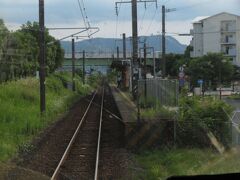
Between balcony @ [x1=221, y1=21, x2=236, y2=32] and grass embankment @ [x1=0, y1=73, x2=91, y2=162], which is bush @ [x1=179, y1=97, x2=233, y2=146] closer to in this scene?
grass embankment @ [x1=0, y1=73, x2=91, y2=162]

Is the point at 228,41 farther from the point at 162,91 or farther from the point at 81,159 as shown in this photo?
the point at 81,159

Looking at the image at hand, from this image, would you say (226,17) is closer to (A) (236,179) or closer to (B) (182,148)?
(B) (182,148)

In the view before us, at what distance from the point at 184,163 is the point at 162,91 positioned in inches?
632

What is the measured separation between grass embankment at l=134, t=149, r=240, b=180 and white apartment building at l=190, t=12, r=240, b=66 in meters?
90.1

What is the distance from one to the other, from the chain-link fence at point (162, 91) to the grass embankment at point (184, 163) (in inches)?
224

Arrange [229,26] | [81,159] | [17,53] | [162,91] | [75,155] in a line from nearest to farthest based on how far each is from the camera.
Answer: [81,159]
[75,155]
[162,91]
[17,53]
[229,26]

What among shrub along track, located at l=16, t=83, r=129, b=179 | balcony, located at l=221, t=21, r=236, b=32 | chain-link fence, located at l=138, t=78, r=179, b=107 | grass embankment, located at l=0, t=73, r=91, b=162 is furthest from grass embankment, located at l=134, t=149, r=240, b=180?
balcony, located at l=221, t=21, r=236, b=32

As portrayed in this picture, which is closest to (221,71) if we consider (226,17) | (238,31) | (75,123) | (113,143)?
(238,31)

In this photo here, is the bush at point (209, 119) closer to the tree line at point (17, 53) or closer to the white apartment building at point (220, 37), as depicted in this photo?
the tree line at point (17, 53)

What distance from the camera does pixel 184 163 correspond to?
13445mm

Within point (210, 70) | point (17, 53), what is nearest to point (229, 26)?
point (210, 70)

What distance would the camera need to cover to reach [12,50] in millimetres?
58688

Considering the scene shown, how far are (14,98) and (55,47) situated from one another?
5115cm

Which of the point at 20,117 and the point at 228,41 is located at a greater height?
the point at 228,41
